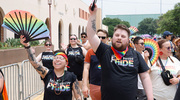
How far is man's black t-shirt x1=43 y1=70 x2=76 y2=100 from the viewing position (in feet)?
12.0

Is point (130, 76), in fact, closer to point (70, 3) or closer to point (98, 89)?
point (98, 89)

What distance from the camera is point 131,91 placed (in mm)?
3180

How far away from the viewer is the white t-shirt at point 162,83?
418 cm

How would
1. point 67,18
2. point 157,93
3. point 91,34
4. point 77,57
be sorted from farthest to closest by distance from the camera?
point 67,18
point 77,57
point 157,93
point 91,34

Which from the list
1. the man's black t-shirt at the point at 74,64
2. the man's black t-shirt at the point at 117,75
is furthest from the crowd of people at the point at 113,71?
the man's black t-shirt at the point at 74,64

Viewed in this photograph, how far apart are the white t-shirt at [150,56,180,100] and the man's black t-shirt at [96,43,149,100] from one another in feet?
3.93

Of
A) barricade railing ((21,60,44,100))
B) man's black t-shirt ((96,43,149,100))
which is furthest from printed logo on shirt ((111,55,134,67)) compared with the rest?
barricade railing ((21,60,44,100))

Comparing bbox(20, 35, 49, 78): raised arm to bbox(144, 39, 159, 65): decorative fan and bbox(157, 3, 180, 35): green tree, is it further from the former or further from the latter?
bbox(157, 3, 180, 35): green tree

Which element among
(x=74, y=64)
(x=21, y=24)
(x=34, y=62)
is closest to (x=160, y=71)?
(x=34, y=62)

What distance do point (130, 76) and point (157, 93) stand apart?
138 cm

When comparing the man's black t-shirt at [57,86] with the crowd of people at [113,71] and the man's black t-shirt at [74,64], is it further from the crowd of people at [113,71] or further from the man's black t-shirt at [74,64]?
the man's black t-shirt at [74,64]

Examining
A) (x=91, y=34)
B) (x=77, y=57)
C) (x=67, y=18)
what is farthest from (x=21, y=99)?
(x=67, y=18)

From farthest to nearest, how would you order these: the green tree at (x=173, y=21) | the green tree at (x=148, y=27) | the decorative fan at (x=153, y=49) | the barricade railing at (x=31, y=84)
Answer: the green tree at (x=148, y=27), the green tree at (x=173, y=21), the barricade railing at (x=31, y=84), the decorative fan at (x=153, y=49)

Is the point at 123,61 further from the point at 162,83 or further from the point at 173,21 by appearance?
the point at 173,21
